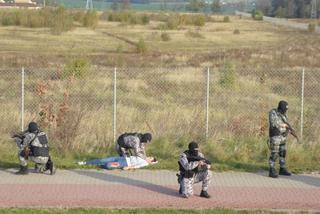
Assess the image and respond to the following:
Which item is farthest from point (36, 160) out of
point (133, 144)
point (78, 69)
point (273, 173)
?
point (78, 69)

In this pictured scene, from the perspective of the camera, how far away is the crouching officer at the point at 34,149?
461 inches

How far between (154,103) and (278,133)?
8.67 m

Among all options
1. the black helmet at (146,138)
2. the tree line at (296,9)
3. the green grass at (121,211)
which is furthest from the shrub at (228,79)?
the tree line at (296,9)

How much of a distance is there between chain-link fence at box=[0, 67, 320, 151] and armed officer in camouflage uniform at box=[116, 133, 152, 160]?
1.49 metres

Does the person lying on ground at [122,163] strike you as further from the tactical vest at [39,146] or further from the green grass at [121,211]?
the green grass at [121,211]

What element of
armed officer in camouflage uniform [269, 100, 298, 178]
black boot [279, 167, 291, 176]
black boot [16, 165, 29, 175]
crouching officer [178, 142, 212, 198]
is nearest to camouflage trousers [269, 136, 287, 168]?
armed officer in camouflage uniform [269, 100, 298, 178]

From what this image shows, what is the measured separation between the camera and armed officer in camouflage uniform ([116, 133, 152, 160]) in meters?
12.4

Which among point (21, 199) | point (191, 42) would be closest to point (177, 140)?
point (21, 199)

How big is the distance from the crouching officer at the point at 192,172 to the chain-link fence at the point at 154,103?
394 centimetres

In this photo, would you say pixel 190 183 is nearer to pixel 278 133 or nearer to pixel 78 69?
pixel 278 133

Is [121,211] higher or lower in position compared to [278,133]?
lower

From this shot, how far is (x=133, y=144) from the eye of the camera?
40.8 feet

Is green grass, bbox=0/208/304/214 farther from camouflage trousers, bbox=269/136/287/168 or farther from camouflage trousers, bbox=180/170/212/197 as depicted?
camouflage trousers, bbox=269/136/287/168

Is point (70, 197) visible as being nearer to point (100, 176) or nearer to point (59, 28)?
point (100, 176)
